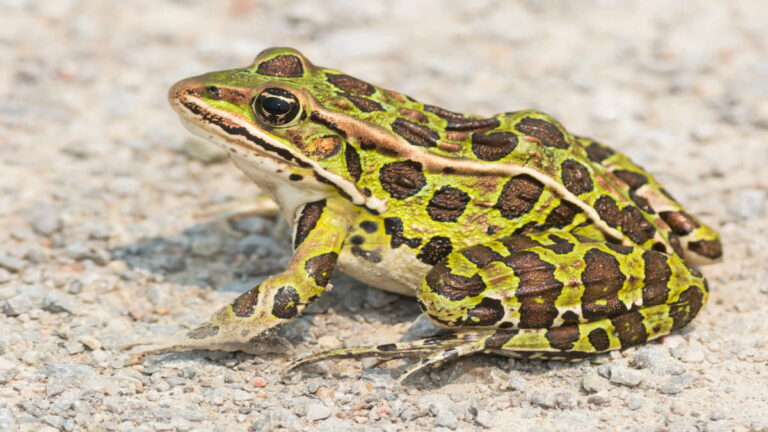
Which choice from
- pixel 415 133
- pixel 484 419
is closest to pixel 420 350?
pixel 484 419

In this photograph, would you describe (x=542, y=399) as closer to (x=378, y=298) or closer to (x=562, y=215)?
(x=562, y=215)

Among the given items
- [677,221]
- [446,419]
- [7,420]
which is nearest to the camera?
[7,420]

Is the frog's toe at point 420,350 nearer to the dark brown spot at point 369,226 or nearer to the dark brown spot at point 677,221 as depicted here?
the dark brown spot at point 369,226

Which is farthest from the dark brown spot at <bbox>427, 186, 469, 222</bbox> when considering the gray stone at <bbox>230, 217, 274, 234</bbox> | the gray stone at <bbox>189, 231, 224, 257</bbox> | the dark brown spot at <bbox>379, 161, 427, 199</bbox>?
the gray stone at <bbox>189, 231, 224, 257</bbox>

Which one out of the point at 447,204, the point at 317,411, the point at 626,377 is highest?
the point at 447,204

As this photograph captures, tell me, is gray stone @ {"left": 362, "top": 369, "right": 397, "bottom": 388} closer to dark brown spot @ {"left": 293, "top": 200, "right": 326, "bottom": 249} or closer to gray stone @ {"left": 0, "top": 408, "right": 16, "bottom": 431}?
dark brown spot @ {"left": 293, "top": 200, "right": 326, "bottom": 249}

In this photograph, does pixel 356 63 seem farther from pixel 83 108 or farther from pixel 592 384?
pixel 592 384

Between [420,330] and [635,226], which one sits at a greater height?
[635,226]

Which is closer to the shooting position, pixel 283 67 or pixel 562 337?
pixel 562 337
